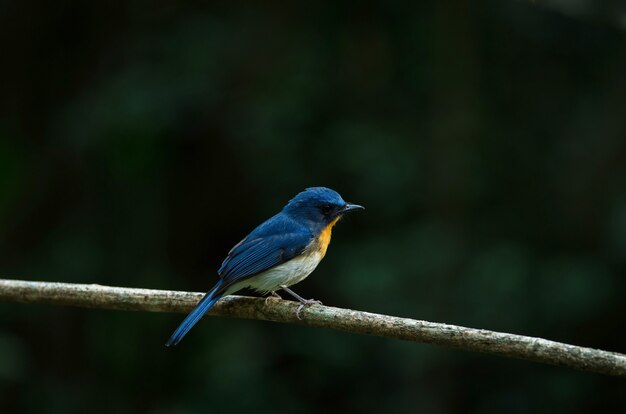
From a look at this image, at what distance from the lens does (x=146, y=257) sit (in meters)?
6.20

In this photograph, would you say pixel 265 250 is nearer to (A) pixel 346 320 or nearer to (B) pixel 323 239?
(B) pixel 323 239

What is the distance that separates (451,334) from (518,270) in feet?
9.07

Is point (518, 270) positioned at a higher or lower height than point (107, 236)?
higher

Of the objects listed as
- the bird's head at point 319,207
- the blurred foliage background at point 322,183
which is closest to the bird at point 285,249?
the bird's head at point 319,207

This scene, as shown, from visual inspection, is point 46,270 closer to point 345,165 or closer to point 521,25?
point 345,165

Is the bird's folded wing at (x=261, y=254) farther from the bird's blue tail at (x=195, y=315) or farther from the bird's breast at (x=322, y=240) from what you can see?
the bird's blue tail at (x=195, y=315)

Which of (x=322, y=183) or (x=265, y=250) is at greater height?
(x=265, y=250)

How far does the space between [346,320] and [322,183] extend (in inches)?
119

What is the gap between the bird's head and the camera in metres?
4.38

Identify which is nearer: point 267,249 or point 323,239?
point 267,249

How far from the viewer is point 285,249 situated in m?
4.07

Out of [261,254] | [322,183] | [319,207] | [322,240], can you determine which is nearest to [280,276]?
[261,254]

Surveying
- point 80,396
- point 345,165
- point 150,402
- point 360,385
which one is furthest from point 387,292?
point 80,396

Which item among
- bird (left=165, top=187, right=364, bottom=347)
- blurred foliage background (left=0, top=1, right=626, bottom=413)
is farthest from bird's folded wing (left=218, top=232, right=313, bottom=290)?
blurred foliage background (left=0, top=1, right=626, bottom=413)
